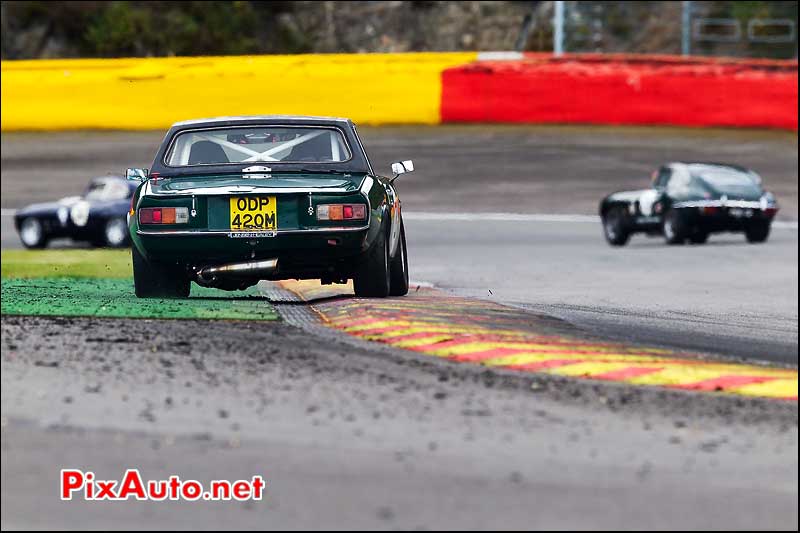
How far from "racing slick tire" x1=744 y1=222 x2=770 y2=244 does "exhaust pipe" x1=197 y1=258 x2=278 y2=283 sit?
41.7 ft

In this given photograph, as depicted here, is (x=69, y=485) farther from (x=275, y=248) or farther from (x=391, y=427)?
(x=391, y=427)

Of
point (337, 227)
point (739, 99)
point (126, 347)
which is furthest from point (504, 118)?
point (337, 227)

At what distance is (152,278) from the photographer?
8141mm

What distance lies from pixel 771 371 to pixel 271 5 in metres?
25.8

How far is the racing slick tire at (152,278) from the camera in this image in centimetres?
809

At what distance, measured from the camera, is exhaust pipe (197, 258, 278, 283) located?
7573 millimetres

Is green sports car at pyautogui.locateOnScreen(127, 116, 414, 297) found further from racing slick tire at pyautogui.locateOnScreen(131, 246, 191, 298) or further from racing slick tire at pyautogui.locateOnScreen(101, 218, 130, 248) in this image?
racing slick tire at pyautogui.locateOnScreen(101, 218, 130, 248)

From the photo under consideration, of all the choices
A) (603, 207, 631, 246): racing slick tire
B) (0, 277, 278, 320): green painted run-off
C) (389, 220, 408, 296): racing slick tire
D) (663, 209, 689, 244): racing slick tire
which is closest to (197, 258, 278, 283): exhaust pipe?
(389, 220, 408, 296): racing slick tire

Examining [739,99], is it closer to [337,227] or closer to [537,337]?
[537,337]

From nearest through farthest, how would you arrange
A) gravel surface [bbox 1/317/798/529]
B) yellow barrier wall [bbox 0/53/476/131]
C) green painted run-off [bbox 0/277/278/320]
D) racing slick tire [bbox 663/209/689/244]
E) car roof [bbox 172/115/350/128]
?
car roof [bbox 172/115/350/128] → gravel surface [bbox 1/317/798/529] → green painted run-off [bbox 0/277/278/320] → racing slick tire [bbox 663/209/689/244] → yellow barrier wall [bbox 0/53/476/131]

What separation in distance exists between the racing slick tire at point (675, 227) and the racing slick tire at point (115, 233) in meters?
6.61

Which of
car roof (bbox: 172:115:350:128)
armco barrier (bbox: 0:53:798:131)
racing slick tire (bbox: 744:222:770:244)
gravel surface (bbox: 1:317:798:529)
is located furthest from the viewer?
armco barrier (bbox: 0:53:798:131)

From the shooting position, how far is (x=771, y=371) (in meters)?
9.77

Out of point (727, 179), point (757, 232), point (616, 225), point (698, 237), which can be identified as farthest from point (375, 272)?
point (757, 232)
